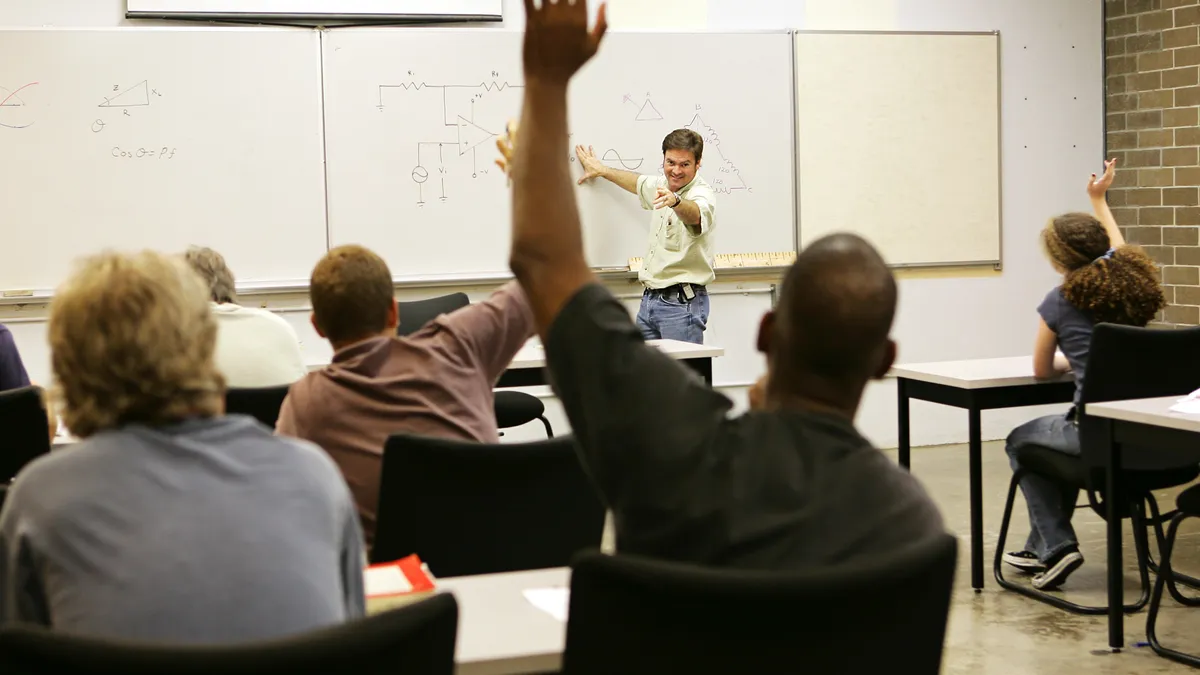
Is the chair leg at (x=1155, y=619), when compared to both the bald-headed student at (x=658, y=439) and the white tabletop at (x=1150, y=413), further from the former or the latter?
the bald-headed student at (x=658, y=439)

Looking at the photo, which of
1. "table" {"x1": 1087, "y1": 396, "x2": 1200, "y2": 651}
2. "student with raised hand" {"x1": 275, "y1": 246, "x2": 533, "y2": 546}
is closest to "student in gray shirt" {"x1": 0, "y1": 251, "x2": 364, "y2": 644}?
"student with raised hand" {"x1": 275, "y1": 246, "x2": 533, "y2": 546}

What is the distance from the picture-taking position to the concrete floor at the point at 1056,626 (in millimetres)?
3326

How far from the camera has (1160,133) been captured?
21.3ft

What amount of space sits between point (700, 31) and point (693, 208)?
1.15m

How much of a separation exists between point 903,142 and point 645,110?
1422mm

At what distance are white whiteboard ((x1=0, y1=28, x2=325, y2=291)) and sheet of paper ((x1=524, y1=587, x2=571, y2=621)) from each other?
4.04m

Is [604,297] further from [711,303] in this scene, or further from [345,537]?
[711,303]

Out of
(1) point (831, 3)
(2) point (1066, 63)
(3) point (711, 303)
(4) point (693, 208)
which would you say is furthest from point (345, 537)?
(2) point (1066, 63)

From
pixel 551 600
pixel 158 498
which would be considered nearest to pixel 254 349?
pixel 551 600

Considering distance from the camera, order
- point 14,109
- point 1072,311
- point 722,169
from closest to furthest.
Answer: point 1072,311, point 14,109, point 722,169

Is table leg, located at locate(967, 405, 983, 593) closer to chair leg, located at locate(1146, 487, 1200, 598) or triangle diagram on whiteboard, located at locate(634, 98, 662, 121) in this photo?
chair leg, located at locate(1146, 487, 1200, 598)

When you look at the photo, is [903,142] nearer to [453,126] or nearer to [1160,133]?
[1160,133]

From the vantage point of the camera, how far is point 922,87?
643cm

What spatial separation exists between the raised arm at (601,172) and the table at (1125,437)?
279cm
